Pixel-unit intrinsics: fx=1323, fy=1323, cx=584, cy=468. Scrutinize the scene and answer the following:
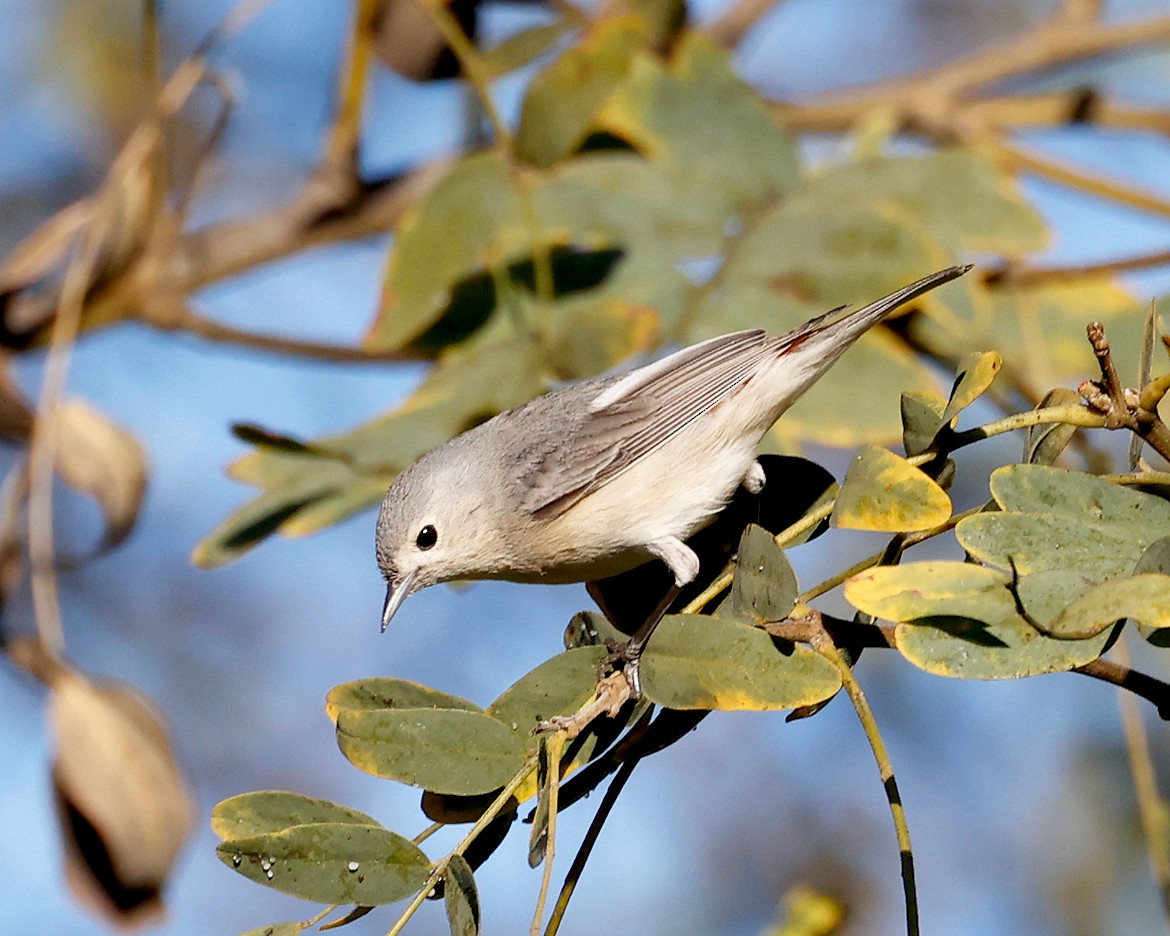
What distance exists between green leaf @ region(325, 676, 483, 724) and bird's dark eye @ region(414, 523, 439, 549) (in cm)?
92

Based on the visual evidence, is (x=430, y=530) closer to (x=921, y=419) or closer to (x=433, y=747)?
(x=433, y=747)

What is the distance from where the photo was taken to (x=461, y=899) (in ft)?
3.72

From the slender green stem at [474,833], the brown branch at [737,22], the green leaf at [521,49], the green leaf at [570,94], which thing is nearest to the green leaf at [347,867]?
the slender green stem at [474,833]

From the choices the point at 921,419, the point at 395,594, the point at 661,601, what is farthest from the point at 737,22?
the point at 921,419

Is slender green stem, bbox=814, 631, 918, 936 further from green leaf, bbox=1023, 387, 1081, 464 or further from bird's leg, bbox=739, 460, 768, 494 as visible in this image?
bird's leg, bbox=739, 460, 768, 494

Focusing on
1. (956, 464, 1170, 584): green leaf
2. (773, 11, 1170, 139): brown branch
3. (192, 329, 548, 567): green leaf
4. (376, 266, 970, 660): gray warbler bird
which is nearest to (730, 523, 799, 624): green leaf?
(956, 464, 1170, 584): green leaf

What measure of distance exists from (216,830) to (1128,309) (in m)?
1.87

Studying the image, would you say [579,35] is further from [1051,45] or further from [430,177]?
[1051,45]

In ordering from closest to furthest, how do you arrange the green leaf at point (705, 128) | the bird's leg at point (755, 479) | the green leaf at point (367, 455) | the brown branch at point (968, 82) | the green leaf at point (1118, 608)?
the green leaf at point (1118, 608) → the bird's leg at point (755, 479) → the green leaf at point (367, 455) → the green leaf at point (705, 128) → the brown branch at point (968, 82)

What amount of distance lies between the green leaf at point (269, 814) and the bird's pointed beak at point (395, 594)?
964 millimetres

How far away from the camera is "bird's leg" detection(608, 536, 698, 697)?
4.24 feet

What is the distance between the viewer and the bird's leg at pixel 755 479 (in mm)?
1722

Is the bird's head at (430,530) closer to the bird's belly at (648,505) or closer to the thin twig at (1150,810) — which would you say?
the bird's belly at (648,505)

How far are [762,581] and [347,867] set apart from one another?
1.48 ft
